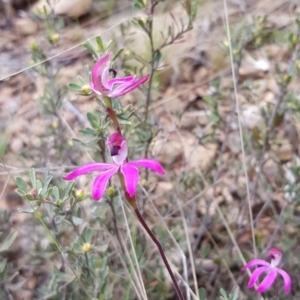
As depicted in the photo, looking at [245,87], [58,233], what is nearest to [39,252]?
[58,233]

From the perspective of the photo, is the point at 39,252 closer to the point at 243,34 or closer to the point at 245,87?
the point at 245,87

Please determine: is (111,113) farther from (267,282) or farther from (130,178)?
(267,282)

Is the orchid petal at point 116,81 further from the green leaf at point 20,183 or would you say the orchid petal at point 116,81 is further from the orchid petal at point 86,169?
the green leaf at point 20,183

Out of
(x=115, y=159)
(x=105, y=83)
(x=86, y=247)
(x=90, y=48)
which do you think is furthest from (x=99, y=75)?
(x=86, y=247)

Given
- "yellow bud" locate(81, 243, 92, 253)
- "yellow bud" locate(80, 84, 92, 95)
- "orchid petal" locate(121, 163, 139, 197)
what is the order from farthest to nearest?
"yellow bud" locate(81, 243, 92, 253) → "yellow bud" locate(80, 84, 92, 95) → "orchid petal" locate(121, 163, 139, 197)

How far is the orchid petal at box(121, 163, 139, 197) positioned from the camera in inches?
31.0

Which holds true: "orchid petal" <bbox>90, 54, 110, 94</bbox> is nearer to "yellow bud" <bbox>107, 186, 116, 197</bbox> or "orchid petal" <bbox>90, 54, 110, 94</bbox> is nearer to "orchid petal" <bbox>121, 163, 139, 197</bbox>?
"orchid petal" <bbox>121, 163, 139, 197</bbox>

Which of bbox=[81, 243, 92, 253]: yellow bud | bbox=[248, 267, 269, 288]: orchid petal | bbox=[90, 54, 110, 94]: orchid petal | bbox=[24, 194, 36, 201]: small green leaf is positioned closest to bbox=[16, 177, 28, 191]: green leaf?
bbox=[24, 194, 36, 201]: small green leaf

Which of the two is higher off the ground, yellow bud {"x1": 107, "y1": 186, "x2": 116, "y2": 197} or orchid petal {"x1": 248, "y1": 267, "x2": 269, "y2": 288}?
yellow bud {"x1": 107, "y1": 186, "x2": 116, "y2": 197}

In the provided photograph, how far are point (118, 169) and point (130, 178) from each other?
4cm

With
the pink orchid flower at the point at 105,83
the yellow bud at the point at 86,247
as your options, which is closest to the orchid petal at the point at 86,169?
the pink orchid flower at the point at 105,83

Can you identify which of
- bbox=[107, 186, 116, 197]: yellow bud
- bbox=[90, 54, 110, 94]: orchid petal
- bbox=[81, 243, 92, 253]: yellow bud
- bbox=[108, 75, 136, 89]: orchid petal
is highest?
bbox=[90, 54, 110, 94]: orchid petal

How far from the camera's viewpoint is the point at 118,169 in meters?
0.82

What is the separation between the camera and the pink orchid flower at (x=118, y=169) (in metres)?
0.79
